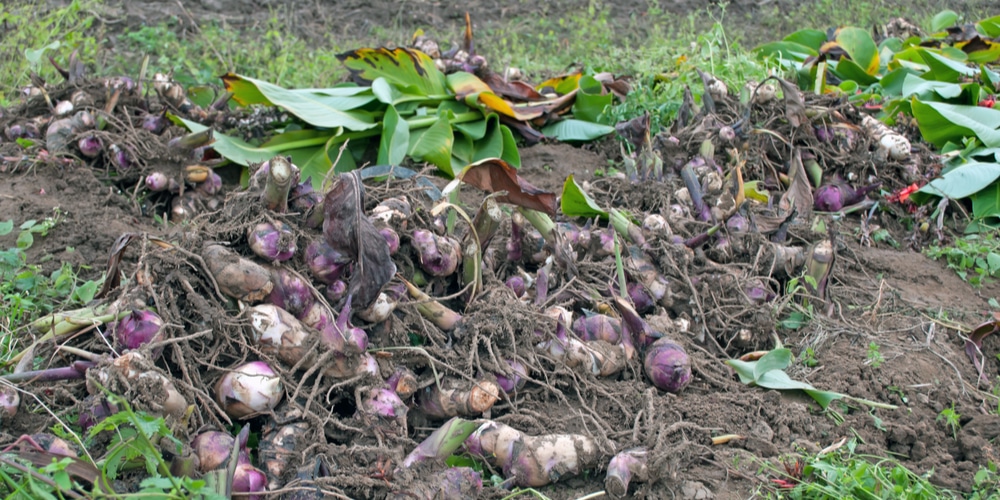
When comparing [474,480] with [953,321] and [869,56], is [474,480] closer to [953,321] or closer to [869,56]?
[953,321]

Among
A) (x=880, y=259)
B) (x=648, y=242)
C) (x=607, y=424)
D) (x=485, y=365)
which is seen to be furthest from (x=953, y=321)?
(x=485, y=365)

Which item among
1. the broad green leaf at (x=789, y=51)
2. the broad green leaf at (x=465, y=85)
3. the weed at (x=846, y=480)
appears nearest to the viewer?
the weed at (x=846, y=480)

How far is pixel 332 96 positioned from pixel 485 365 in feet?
7.04

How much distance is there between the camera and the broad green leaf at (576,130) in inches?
147

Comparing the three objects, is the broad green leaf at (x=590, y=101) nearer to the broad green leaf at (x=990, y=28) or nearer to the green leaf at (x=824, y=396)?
the green leaf at (x=824, y=396)

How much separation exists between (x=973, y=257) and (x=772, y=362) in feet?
4.54

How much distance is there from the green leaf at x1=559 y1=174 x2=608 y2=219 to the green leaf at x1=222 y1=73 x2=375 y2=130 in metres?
1.18

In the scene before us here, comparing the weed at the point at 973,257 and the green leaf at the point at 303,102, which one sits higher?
the green leaf at the point at 303,102

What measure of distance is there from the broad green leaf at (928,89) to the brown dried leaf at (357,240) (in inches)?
120

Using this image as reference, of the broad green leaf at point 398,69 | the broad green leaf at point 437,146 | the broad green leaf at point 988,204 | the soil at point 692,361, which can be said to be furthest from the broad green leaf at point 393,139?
the broad green leaf at point 988,204

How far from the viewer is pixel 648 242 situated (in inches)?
94.6

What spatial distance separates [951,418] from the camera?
184cm

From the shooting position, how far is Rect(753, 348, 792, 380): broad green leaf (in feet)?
6.48

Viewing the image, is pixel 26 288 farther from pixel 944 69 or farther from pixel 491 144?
pixel 944 69
